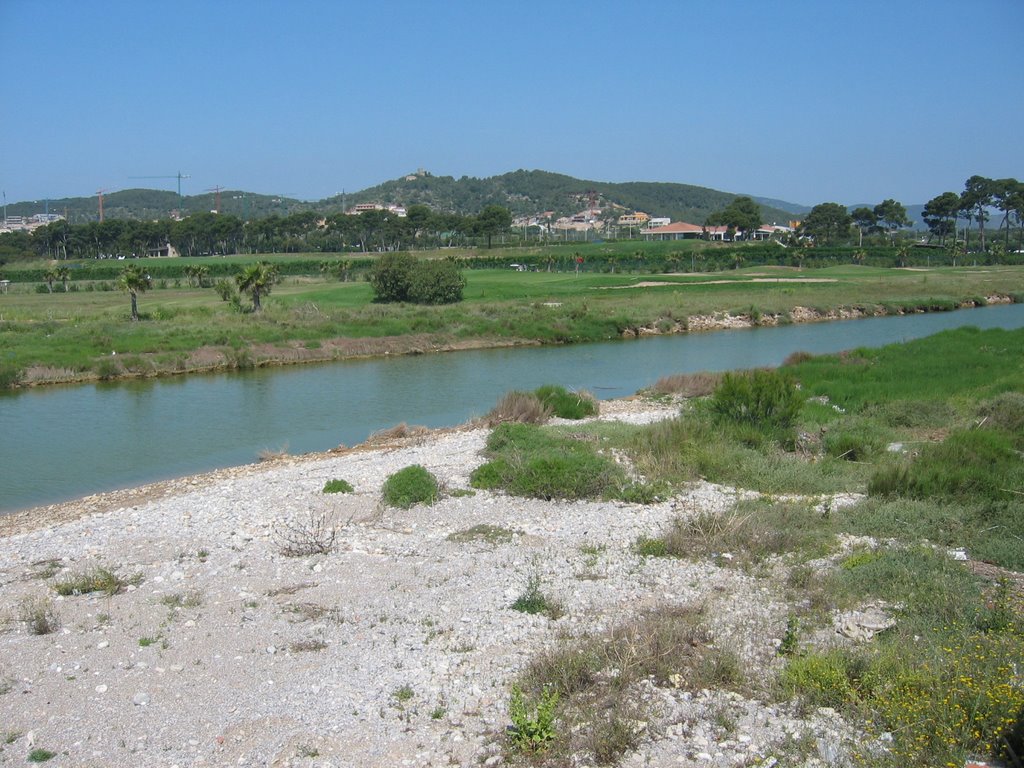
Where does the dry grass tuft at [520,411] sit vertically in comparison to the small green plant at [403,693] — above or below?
above

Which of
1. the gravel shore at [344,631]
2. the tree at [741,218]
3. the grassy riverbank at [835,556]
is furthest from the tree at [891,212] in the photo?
the gravel shore at [344,631]

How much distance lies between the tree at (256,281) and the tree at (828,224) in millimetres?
106708

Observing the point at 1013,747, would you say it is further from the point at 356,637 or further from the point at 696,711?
the point at 356,637

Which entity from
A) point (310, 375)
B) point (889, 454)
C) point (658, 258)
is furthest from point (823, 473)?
point (658, 258)

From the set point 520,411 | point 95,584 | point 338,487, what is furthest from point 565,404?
point 95,584

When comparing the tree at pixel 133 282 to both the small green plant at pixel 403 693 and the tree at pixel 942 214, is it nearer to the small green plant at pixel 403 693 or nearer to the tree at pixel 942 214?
the small green plant at pixel 403 693

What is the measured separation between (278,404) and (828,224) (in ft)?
408

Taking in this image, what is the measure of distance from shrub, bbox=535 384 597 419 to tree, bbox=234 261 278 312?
101 ft

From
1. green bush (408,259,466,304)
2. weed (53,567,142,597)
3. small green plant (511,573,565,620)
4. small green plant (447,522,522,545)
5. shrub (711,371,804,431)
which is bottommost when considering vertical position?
weed (53,567,142,597)

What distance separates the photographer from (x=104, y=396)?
34.1 m

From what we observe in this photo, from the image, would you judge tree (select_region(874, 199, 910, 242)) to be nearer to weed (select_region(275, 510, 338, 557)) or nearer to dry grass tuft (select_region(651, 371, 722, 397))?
dry grass tuft (select_region(651, 371, 722, 397))

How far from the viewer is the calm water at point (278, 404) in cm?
2330

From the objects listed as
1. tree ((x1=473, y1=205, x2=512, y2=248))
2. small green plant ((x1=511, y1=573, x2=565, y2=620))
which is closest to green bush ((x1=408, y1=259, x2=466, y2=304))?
small green plant ((x1=511, y1=573, x2=565, y2=620))

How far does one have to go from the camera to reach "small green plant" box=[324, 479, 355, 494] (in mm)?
16234
